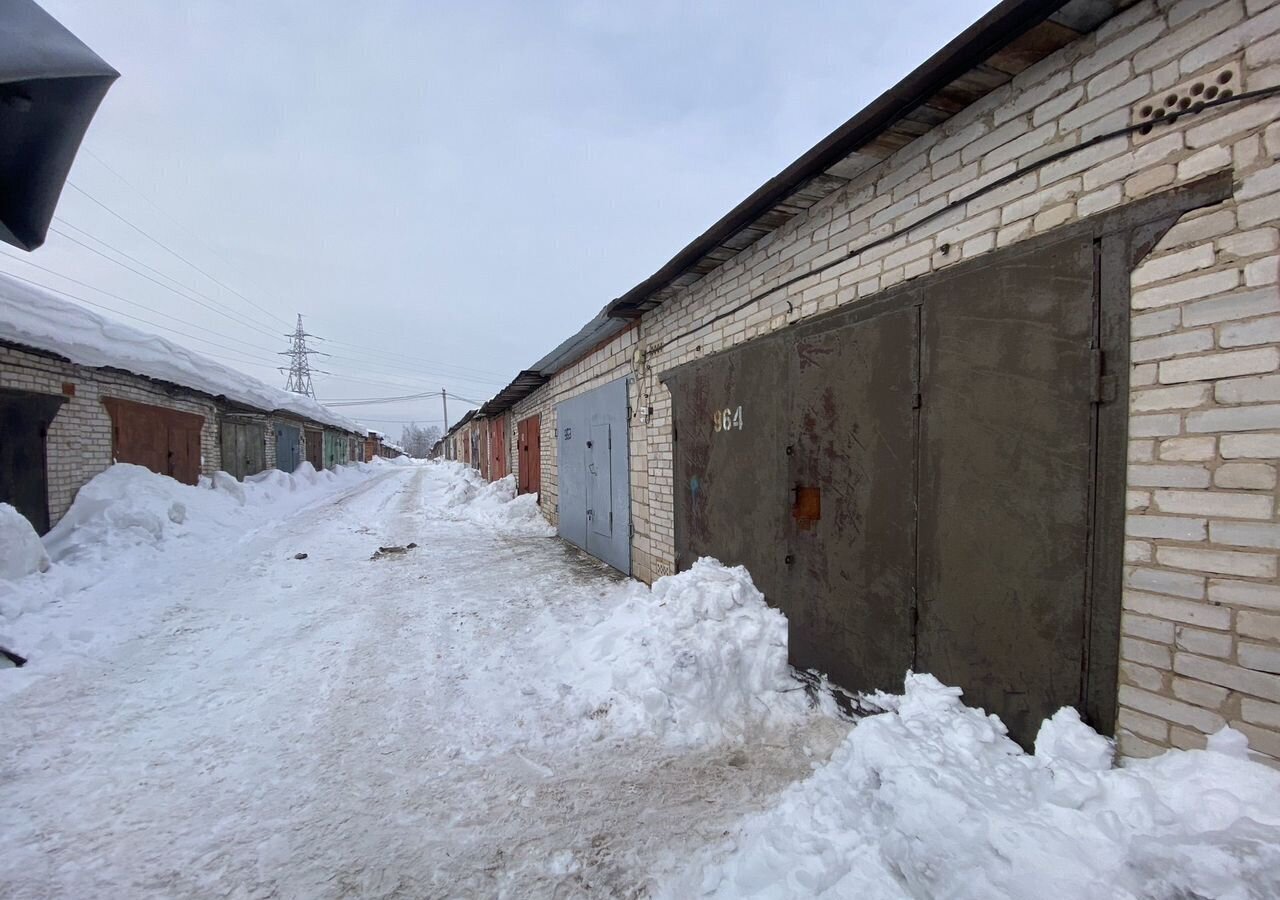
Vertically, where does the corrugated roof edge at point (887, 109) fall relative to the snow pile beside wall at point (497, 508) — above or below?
above

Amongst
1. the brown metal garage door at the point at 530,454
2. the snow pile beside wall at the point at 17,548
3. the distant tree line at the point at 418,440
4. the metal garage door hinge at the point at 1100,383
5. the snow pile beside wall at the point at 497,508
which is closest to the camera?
the metal garage door hinge at the point at 1100,383

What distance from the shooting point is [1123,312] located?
2.04 meters

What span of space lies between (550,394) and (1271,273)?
34.0 ft

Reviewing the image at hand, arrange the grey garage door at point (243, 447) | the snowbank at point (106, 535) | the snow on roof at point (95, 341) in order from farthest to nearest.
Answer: the grey garage door at point (243, 447)
the snow on roof at point (95, 341)
the snowbank at point (106, 535)

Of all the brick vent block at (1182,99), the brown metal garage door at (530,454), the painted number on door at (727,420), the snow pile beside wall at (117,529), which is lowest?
the snow pile beside wall at (117,529)

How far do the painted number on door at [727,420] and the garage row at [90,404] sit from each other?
8861 mm

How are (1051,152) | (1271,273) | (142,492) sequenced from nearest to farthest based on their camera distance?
(1271,273) < (1051,152) < (142,492)

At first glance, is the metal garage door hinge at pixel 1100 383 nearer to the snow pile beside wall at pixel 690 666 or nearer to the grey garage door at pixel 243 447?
the snow pile beside wall at pixel 690 666

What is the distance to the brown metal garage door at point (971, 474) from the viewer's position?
2113mm

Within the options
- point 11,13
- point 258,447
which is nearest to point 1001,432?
point 11,13

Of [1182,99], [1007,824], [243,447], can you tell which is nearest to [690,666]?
[1007,824]

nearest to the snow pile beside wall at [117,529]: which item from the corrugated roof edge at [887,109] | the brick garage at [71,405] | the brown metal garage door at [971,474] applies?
the brick garage at [71,405]

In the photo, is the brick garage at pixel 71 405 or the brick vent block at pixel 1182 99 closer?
the brick vent block at pixel 1182 99

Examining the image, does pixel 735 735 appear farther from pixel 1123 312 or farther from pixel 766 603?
pixel 1123 312
